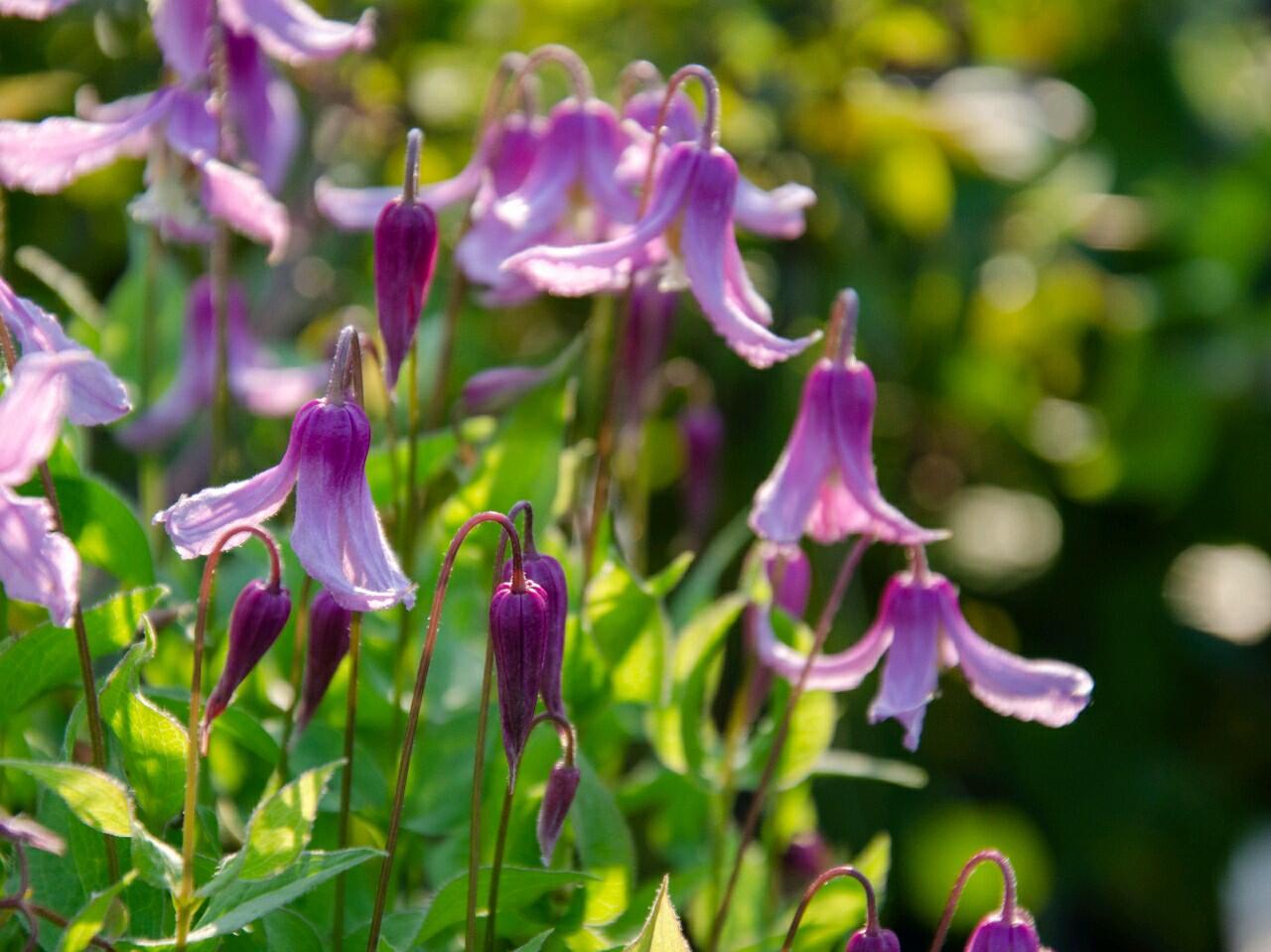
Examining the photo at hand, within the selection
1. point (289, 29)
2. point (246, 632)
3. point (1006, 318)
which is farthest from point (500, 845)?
point (1006, 318)

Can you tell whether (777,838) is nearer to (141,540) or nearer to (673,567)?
(673,567)

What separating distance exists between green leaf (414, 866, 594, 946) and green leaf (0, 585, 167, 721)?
192mm

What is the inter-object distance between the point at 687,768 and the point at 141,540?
1.12ft

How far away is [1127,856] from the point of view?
2.47 m

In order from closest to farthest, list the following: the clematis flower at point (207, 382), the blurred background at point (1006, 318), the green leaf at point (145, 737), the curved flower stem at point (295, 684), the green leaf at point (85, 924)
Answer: the green leaf at point (85, 924), the green leaf at point (145, 737), the curved flower stem at point (295, 684), the clematis flower at point (207, 382), the blurred background at point (1006, 318)

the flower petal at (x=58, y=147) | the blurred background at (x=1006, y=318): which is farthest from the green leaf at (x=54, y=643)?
the blurred background at (x=1006, y=318)

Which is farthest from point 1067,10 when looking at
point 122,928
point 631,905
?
point 122,928

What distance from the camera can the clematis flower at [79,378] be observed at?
0.67 m

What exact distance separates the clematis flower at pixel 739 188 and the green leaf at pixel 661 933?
0.45 meters

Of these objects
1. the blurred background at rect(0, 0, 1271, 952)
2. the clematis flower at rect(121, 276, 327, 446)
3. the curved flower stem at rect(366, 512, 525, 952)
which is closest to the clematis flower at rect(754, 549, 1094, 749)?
the curved flower stem at rect(366, 512, 525, 952)

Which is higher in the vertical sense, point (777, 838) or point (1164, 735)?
point (777, 838)

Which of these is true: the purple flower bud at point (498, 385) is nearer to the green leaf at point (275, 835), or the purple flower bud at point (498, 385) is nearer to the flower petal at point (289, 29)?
the flower petal at point (289, 29)

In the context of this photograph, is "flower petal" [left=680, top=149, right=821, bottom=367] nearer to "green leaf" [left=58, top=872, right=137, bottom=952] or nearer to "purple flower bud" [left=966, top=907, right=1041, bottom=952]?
"purple flower bud" [left=966, top=907, right=1041, bottom=952]

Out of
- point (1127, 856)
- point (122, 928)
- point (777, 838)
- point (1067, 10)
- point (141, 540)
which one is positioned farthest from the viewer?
point (1067, 10)
